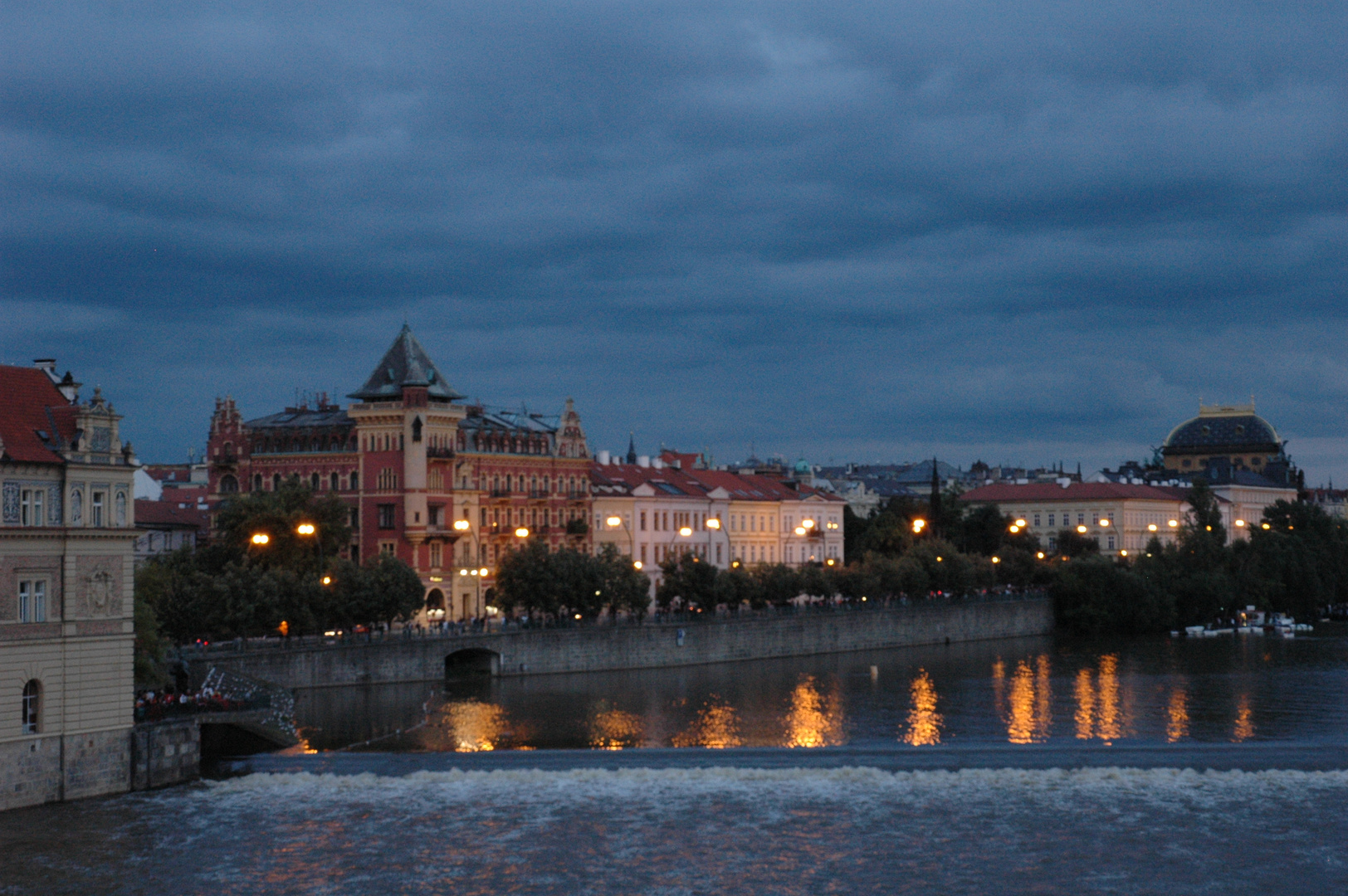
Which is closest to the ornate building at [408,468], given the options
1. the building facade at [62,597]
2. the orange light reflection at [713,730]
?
the orange light reflection at [713,730]

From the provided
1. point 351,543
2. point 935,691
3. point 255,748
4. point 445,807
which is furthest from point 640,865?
point 351,543

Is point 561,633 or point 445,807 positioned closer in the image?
point 445,807

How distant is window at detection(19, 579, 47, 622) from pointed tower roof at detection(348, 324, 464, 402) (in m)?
54.5

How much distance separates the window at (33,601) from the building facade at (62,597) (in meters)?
0.03

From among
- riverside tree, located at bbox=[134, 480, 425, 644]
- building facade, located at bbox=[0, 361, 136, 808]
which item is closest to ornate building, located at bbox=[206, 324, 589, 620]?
riverside tree, located at bbox=[134, 480, 425, 644]

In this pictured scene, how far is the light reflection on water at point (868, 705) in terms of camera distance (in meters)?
63.4

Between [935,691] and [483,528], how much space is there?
33.6m

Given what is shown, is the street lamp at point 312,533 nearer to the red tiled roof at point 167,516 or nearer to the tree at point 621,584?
the red tiled roof at point 167,516

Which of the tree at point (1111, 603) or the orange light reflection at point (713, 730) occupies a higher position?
the tree at point (1111, 603)

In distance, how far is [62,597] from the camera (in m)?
46.9

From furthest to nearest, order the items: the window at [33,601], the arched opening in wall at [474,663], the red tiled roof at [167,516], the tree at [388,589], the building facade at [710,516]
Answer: the building facade at [710,516] → the red tiled roof at [167,516] → the arched opening in wall at [474,663] → the tree at [388,589] → the window at [33,601]

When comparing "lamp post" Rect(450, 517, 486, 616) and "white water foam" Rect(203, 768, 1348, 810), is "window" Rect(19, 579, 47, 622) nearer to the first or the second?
"white water foam" Rect(203, 768, 1348, 810)

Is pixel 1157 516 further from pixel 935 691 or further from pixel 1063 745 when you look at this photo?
pixel 1063 745

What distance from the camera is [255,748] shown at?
56.4 meters
